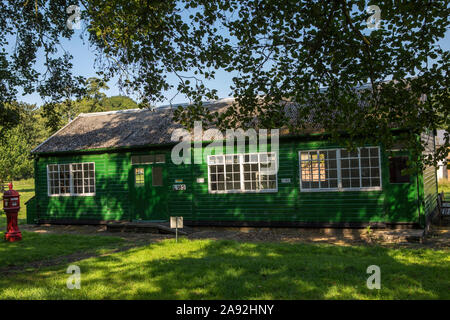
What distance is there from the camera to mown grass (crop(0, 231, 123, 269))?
958cm

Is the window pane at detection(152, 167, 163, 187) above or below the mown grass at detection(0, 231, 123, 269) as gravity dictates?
above

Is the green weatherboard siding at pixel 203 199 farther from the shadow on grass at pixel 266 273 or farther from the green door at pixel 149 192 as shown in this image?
the shadow on grass at pixel 266 273

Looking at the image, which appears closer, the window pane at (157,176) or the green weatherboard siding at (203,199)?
the green weatherboard siding at (203,199)

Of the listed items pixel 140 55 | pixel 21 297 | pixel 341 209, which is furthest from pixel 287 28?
pixel 341 209

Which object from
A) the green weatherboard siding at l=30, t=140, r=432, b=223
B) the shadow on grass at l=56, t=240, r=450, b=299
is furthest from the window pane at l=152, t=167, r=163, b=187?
the shadow on grass at l=56, t=240, r=450, b=299

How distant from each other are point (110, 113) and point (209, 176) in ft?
25.5

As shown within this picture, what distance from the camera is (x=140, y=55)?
338 inches

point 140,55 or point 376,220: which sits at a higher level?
point 140,55

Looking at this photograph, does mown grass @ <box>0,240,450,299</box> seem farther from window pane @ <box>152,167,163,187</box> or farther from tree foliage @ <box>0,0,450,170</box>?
window pane @ <box>152,167,163,187</box>

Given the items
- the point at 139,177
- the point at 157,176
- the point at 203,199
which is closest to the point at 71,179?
the point at 139,177

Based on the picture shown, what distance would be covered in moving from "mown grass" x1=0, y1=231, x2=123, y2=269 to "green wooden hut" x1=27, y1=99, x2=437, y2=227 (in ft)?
11.4

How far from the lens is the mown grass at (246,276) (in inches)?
231

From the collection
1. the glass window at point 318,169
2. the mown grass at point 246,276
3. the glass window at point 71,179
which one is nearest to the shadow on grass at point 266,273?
the mown grass at point 246,276
